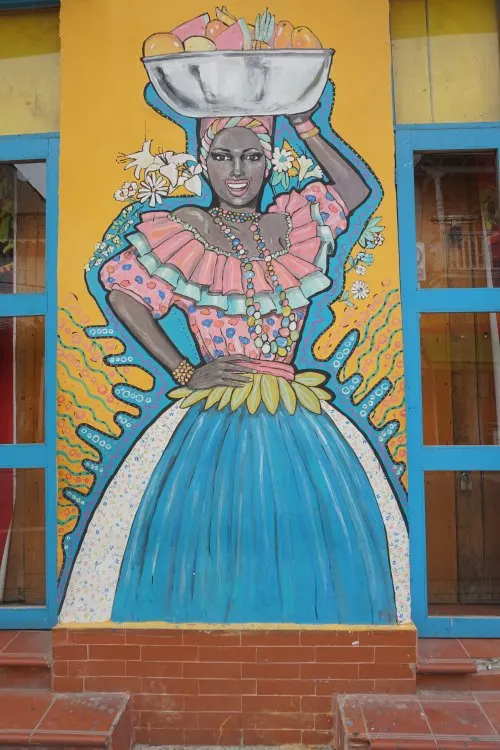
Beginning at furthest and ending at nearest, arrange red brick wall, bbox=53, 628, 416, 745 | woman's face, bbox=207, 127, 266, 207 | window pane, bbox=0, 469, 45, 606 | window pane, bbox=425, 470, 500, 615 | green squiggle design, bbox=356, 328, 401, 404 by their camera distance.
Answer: window pane, bbox=0, 469, 45, 606
window pane, bbox=425, 470, 500, 615
woman's face, bbox=207, 127, 266, 207
green squiggle design, bbox=356, 328, 401, 404
red brick wall, bbox=53, 628, 416, 745

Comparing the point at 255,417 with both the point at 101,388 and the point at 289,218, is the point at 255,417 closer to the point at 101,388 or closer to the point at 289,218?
the point at 101,388

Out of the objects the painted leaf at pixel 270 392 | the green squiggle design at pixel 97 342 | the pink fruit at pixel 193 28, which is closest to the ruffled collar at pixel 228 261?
the painted leaf at pixel 270 392

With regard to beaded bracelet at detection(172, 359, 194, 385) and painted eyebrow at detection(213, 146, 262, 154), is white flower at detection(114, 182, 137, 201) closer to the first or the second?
painted eyebrow at detection(213, 146, 262, 154)

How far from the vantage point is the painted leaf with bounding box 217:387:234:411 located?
2938 millimetres

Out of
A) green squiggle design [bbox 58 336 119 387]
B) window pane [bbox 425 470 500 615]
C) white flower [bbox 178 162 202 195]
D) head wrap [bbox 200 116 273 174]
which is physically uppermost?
head wrap [bbox 200 116 273 174]

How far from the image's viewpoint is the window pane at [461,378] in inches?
126

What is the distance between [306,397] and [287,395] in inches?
4.1

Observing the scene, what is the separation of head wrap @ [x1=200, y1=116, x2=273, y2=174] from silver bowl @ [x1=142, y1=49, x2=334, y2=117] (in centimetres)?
3

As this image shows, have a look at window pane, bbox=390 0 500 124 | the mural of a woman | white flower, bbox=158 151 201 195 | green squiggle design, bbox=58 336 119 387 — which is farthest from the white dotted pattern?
window pane, bbox=390 0 500 124

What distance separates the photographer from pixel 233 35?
3.03 m

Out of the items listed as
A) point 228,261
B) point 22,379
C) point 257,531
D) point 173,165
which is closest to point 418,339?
point 228,261

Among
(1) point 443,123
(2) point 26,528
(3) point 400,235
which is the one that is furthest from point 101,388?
(1) point 443,123

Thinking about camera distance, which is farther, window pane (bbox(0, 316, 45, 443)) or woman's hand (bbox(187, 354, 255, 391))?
window pane (bbox(0, 316, 45, 443))

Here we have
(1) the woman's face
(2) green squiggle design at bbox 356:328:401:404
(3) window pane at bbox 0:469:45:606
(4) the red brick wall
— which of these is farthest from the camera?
(3) window pane at bbox 0:469:45:606
